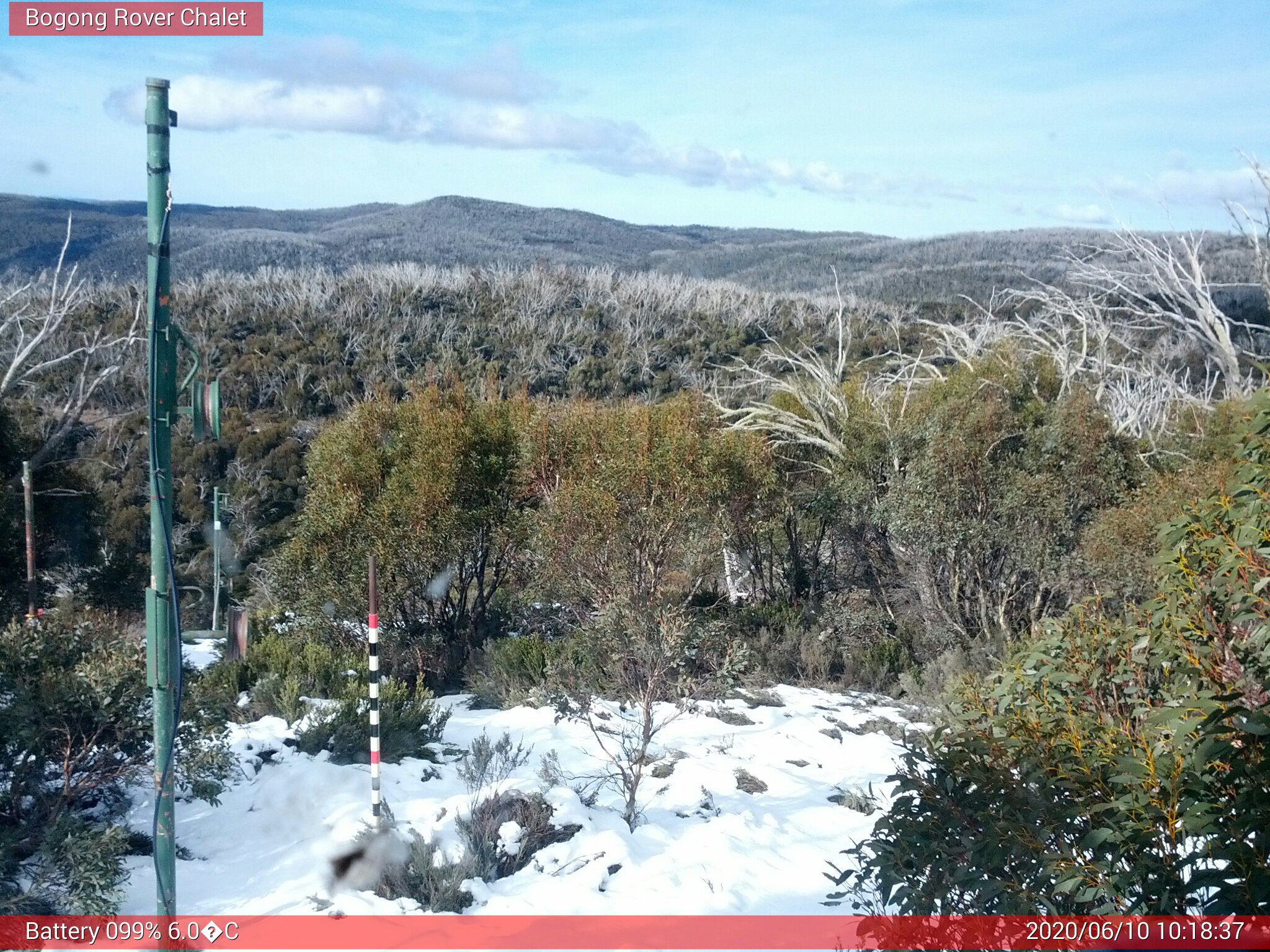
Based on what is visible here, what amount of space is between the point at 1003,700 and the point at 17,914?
3940mm

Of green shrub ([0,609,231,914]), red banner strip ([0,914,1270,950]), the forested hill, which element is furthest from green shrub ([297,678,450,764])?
the forested hill

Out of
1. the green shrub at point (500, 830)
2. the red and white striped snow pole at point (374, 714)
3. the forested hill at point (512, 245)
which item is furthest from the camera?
the forested hill at point (512, 245)

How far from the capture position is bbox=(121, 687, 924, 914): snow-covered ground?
4688 millimetres

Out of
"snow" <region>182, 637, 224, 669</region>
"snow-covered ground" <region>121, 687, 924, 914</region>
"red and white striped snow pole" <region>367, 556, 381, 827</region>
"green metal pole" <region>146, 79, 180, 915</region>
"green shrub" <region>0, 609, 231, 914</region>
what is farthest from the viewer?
"snow" <region>182, 637, 224, 669</region>

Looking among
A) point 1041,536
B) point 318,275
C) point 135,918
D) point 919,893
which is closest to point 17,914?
point 135,918

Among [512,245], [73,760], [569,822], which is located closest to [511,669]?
[569,822]

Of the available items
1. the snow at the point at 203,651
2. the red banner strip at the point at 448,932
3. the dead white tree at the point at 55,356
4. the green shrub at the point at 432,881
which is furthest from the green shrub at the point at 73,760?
the dead white tree at the point at 55,356

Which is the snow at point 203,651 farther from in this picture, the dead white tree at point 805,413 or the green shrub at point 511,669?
the dead white tree at point 805,413

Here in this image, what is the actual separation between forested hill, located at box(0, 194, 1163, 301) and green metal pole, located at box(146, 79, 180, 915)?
3365 centimetres

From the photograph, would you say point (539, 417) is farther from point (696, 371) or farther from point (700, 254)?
point (700, 254)

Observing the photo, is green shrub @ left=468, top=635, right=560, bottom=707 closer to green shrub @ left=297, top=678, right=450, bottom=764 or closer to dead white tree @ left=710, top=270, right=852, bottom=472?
green shrub @ left=297, top=678, right=450, bottom=764

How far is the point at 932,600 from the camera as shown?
11.3 m

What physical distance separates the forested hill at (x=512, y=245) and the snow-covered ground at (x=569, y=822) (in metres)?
32.4

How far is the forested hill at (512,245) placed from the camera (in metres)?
42.5
